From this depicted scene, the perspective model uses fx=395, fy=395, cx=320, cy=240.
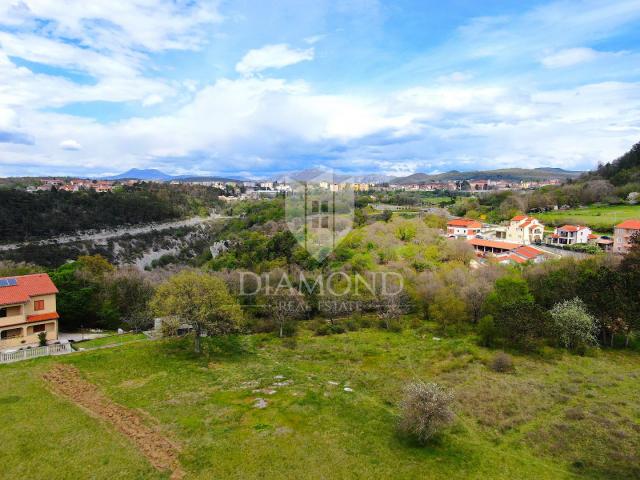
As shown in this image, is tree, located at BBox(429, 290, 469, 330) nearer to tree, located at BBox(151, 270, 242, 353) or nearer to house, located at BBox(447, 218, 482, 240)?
tree, located at BBox(151, 270, 242, 353)

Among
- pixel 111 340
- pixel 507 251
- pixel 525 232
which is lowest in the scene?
pixel 111 340

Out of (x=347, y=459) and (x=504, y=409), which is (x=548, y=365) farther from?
(x=347, y=459)

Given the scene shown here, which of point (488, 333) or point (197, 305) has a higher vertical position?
point (197, 305)

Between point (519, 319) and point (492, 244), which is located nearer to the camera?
point (519, 319)

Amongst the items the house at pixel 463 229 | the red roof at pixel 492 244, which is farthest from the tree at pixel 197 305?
the house at pixel 463 229

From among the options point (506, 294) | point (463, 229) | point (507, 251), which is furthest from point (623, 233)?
point (506, 294)

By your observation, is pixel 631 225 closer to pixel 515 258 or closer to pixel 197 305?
pixel 515 258

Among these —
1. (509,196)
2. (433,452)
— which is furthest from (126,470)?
(509,196)

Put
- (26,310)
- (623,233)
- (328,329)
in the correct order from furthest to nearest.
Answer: (623,233) → (328,329) → (26,310)

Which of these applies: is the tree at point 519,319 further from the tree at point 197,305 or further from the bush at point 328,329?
the tree at point 197,305
